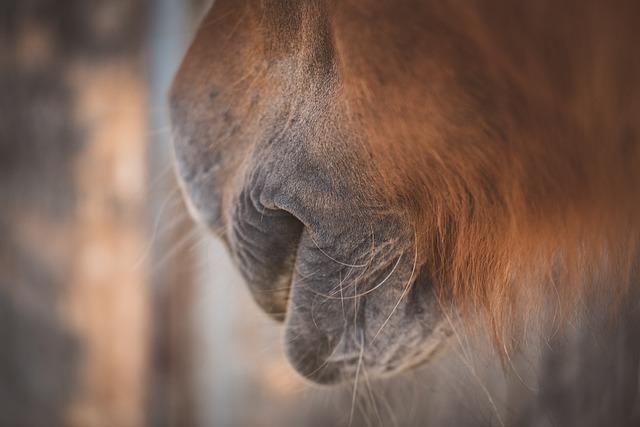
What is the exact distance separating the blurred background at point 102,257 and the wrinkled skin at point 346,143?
741mm

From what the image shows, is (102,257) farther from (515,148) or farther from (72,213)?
(515,148)

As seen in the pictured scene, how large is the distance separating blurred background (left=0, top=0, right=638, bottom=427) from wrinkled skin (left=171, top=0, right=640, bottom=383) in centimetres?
74

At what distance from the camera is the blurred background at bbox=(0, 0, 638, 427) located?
1.28 m

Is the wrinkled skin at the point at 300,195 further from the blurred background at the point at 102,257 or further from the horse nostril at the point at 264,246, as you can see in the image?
the blurred background at the point at 102,257

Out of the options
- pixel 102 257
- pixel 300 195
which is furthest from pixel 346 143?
pixel 102 257

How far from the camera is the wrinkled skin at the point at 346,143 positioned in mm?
384

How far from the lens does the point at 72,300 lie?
1.35 m

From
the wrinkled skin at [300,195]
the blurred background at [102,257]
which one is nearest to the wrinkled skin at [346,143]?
the wrinkled skin at [300,195]

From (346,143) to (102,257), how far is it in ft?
3.41

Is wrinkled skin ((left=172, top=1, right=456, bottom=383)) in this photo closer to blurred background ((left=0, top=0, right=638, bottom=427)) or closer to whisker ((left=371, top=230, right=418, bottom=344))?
whisker ((left=371, top=230, right=418, bottom=344))

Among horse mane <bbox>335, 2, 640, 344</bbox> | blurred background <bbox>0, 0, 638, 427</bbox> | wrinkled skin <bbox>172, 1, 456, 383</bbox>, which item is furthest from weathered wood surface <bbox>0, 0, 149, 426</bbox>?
horse mane <bbox>335, 2, 640, 344</bbox>

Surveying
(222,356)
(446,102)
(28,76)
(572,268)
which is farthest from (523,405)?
(28,76)

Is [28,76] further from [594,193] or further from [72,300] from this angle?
[594,193]

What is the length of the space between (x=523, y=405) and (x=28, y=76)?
3.72 ft
